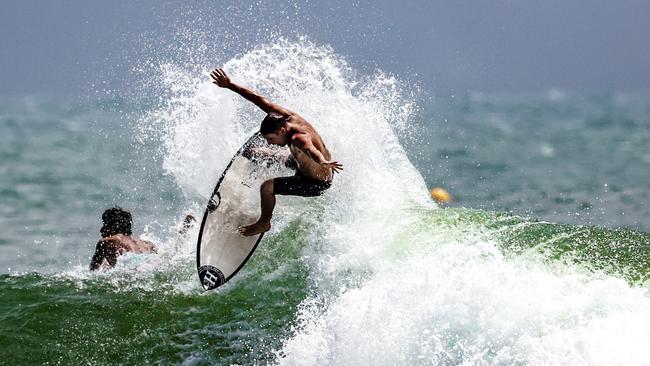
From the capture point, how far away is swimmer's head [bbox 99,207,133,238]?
10359mm

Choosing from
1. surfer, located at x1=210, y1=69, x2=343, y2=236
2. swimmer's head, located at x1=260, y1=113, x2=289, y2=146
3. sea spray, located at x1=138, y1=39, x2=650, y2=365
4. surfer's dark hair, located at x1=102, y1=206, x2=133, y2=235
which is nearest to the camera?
sea spray, located at x1=138, y1=39, x2=650, y2=365

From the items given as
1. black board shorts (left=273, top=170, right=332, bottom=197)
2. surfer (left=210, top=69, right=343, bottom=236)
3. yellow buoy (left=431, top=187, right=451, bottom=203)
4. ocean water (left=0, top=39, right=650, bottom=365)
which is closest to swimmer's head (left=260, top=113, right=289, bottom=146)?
surfer (left=210, top=69, right=343, bottom=236)

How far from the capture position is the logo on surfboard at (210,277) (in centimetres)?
924

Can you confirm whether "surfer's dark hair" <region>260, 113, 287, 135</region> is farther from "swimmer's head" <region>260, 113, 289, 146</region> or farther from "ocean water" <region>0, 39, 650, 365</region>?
"ocean water" <region>0, 39, 650, 365</region>

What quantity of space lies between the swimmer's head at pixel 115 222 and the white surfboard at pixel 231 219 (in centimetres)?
141

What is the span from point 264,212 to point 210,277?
879mm

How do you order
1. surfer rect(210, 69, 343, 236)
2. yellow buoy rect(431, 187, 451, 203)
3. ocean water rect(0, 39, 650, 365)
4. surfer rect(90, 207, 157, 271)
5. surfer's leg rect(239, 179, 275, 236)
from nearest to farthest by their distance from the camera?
ocean water rect(0, 39, 650, 365), surfer rect(210, 69, 343, 236), surfer's leg rect(239, 179, 275, 236), surfer rect(90, 207, 157, 271), yellow buoy rect(431, 187, 451, 203)

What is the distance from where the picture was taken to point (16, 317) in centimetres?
877

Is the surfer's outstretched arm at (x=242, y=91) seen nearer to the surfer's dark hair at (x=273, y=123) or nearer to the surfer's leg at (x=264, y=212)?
the surfer's dark hair at (x=273, y=123)

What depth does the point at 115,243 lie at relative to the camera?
10.1 metres

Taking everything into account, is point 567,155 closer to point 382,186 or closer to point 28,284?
point 382,186

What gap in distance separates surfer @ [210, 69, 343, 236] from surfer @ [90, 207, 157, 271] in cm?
166

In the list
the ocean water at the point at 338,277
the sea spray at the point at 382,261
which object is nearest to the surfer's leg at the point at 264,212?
the ocean water at the point at 338,277

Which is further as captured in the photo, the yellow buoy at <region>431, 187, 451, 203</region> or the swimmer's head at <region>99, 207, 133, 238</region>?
the yellow buoy at <region>431, 187, 451, 203</region>
